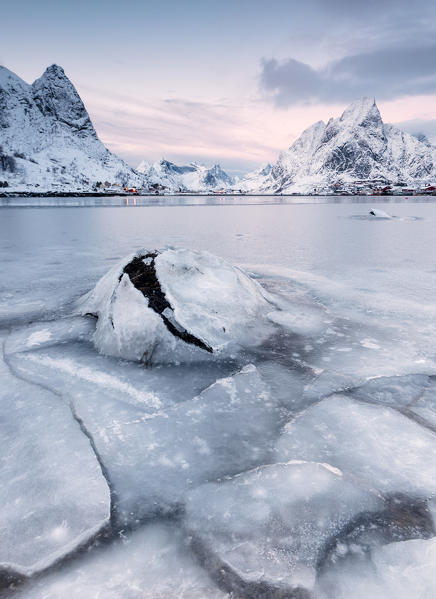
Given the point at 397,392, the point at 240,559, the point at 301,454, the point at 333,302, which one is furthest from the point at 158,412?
the point at 333,302

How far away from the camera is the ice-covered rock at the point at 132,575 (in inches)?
57.3

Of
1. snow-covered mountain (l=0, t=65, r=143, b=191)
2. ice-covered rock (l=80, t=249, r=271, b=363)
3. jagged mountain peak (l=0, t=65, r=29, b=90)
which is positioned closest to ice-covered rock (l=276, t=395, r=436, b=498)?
ice-covered rock (l=80, t=249, r=271, b=363)

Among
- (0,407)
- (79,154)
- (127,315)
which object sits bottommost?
(0,407)

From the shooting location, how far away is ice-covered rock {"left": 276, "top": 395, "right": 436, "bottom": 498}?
205 centimetres

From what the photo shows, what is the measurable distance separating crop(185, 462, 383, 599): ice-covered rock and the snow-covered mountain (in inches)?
5884

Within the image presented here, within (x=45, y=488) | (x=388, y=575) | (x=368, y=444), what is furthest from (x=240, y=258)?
(x=388, y=575)

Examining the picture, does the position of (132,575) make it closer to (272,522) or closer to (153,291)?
(272,522)

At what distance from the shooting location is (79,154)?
178125mm

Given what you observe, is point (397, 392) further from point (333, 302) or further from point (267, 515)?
point (333, 302)

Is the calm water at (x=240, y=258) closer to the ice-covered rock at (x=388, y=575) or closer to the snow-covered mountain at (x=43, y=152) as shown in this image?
the ice-covered rock at (x=388, y=575)

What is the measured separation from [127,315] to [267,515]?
2660mm

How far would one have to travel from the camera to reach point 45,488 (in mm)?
1995

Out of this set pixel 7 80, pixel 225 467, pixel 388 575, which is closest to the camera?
pixel 388 575

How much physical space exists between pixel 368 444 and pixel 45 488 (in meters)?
2.09
